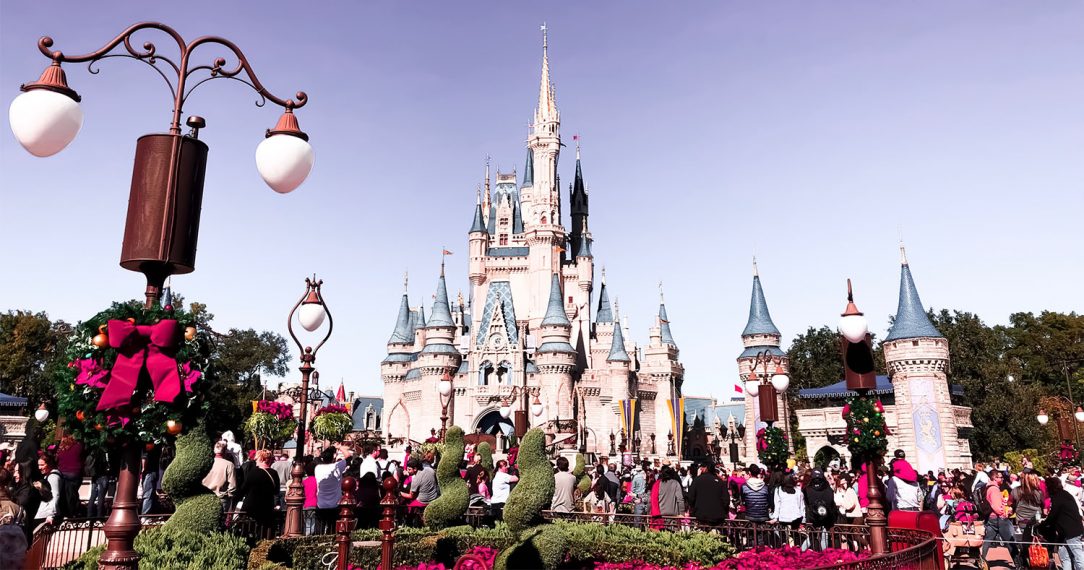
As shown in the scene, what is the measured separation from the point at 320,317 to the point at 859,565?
941cm

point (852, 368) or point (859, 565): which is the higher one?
point (852, 368)

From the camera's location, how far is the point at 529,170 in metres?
68.6

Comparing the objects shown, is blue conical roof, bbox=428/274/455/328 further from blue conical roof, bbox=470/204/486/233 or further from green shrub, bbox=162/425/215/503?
green shrub, bbox=162/425/215/503

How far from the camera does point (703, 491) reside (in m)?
11.5

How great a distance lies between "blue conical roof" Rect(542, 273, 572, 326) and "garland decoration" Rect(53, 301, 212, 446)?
5081 cm

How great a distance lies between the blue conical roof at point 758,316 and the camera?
46.2m

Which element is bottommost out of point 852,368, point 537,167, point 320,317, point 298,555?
point 298,555

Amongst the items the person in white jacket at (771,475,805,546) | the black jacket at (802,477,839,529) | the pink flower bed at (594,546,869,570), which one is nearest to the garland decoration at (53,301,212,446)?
the pink flower bed at (594,546,869,570)

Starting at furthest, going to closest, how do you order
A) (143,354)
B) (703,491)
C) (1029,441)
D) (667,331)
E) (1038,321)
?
(667,331) → (1038,321) → (1029,441) → (703,491) → (143,354)

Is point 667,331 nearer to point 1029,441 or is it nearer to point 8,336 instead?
point 1029,441

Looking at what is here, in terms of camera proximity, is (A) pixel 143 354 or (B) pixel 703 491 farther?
(B) pixel 703 491

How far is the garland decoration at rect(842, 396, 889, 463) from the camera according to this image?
1067 cm

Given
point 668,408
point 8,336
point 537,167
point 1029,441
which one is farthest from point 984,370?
point 8,336

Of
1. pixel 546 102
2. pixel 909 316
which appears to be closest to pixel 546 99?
pixel 546 102
